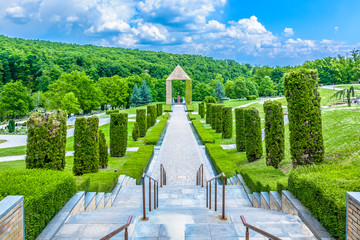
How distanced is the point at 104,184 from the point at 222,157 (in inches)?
273

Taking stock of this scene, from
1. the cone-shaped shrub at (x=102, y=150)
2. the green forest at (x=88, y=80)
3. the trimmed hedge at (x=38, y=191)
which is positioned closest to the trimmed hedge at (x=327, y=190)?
the trimmed hedge at (x=38, y=191)

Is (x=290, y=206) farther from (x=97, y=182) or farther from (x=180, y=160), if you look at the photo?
(x=180, y=160)

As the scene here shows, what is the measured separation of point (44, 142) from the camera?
6.89m

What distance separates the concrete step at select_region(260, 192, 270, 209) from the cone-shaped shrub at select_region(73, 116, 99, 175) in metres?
6.23

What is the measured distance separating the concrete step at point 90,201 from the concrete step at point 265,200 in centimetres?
393

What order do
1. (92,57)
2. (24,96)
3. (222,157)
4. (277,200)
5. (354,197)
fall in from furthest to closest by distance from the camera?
(92,57), (24,96), (222,157), (277,200), (354,197)

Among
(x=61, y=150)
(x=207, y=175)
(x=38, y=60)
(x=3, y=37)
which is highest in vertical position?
(x=3, y=37)

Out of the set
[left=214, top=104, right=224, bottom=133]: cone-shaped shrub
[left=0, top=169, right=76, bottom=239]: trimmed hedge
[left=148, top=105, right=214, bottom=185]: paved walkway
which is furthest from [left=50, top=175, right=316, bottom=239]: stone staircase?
[left=214, top=104, right=224, bottom=133]: cone-shaped shrub

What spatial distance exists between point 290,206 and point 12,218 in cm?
455

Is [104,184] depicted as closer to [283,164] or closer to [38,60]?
[283,164]

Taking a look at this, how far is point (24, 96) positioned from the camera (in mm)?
42531

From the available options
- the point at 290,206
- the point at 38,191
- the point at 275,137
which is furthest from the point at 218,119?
the point at 38,191

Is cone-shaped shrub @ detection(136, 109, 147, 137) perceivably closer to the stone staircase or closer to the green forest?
the stone staircase

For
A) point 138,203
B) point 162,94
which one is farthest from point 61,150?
point 162,94
